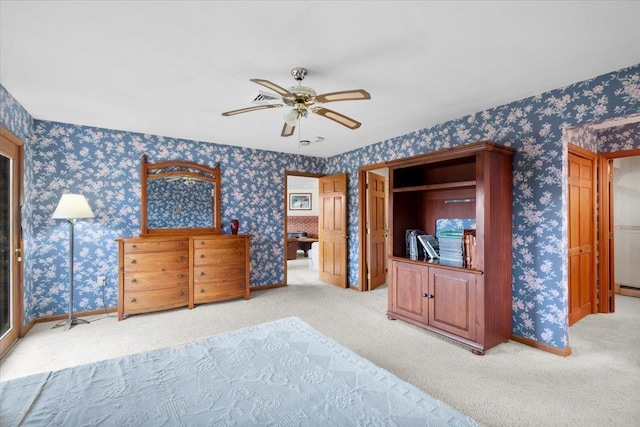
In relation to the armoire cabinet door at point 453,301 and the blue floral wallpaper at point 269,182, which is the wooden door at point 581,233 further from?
the armoire cabinet door at point 453,301

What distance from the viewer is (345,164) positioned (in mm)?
5520

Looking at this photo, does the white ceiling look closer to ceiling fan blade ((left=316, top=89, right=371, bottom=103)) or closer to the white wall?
ceiling fan blade ((left=316, top=89, right=371, bottom=103))

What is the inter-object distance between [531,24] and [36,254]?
205 inches

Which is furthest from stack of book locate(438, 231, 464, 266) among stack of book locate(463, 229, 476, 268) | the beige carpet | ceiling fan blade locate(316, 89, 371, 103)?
ceiling fan blade locate(316, 89, 371, 103)

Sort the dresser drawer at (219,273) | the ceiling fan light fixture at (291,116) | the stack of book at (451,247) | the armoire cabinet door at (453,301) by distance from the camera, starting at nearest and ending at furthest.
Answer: the ceiling fan light fixture at (291,116) → the armoire cabinet door at (453,301) → the stack of book at (451,247) → the dresser drawer at (219,273)

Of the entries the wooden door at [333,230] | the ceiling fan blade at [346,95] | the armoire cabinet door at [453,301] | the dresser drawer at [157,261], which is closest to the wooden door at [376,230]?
the wooden door at [333,230]

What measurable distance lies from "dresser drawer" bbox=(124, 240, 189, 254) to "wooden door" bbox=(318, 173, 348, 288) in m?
2.49

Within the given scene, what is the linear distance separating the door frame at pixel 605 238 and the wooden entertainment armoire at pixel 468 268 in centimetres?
178

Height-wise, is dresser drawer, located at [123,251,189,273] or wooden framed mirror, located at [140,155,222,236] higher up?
wooden framed mirror, located at [140,155,222,236]

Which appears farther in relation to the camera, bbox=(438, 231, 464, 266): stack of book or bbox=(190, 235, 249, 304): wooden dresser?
bbox=(190, 235, 249, 304): wooden dresser

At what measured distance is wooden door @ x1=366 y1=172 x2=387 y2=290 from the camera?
16.9 feet

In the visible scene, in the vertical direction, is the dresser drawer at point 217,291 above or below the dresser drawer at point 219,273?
below

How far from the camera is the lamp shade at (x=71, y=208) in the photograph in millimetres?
3348

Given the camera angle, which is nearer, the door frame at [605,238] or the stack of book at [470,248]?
the stack of book at [470,248]
